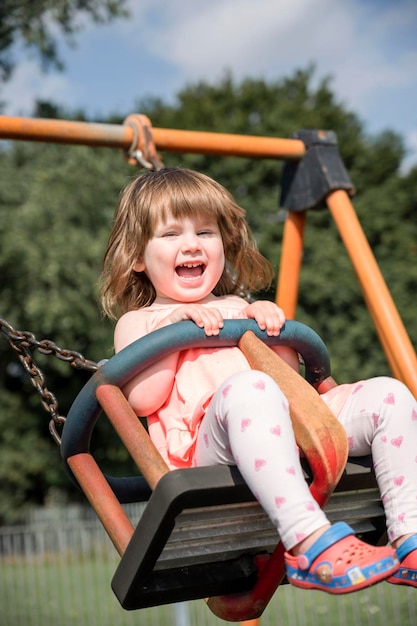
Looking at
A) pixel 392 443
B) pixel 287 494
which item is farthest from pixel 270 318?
pixel 287 494

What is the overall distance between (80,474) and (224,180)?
15.8 metres

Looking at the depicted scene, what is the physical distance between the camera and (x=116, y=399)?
188cm

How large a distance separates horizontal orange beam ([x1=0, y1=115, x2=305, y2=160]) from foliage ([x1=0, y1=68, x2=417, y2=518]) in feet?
30.7

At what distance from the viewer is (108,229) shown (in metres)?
14.7

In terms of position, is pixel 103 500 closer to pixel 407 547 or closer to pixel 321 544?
pixel 321 544

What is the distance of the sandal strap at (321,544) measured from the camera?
63.0 inches

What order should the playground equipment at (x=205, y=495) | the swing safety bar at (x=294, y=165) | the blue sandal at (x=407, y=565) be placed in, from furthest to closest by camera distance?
the swing safety bar at (x=294, y=165), the blue sandal at (x=407, y=565), the playground equipment at (x=205, y=495)

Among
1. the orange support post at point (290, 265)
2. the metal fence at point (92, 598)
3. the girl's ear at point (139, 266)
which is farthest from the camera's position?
the metal fence at point (92, 598)

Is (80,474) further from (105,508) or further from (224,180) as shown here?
(224,180)

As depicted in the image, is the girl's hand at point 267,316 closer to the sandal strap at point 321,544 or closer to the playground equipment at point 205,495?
the playground equipment at point 205,495

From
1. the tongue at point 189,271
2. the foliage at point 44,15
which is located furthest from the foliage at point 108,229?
the tongue at point 189,271

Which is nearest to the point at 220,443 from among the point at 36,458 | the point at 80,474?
the point at 80,474

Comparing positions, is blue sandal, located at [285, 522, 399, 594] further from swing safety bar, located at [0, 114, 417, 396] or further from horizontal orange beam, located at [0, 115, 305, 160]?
horizontal orange beam, located at [0, 115, 305, 160]

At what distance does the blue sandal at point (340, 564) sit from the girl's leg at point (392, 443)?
0.28m
